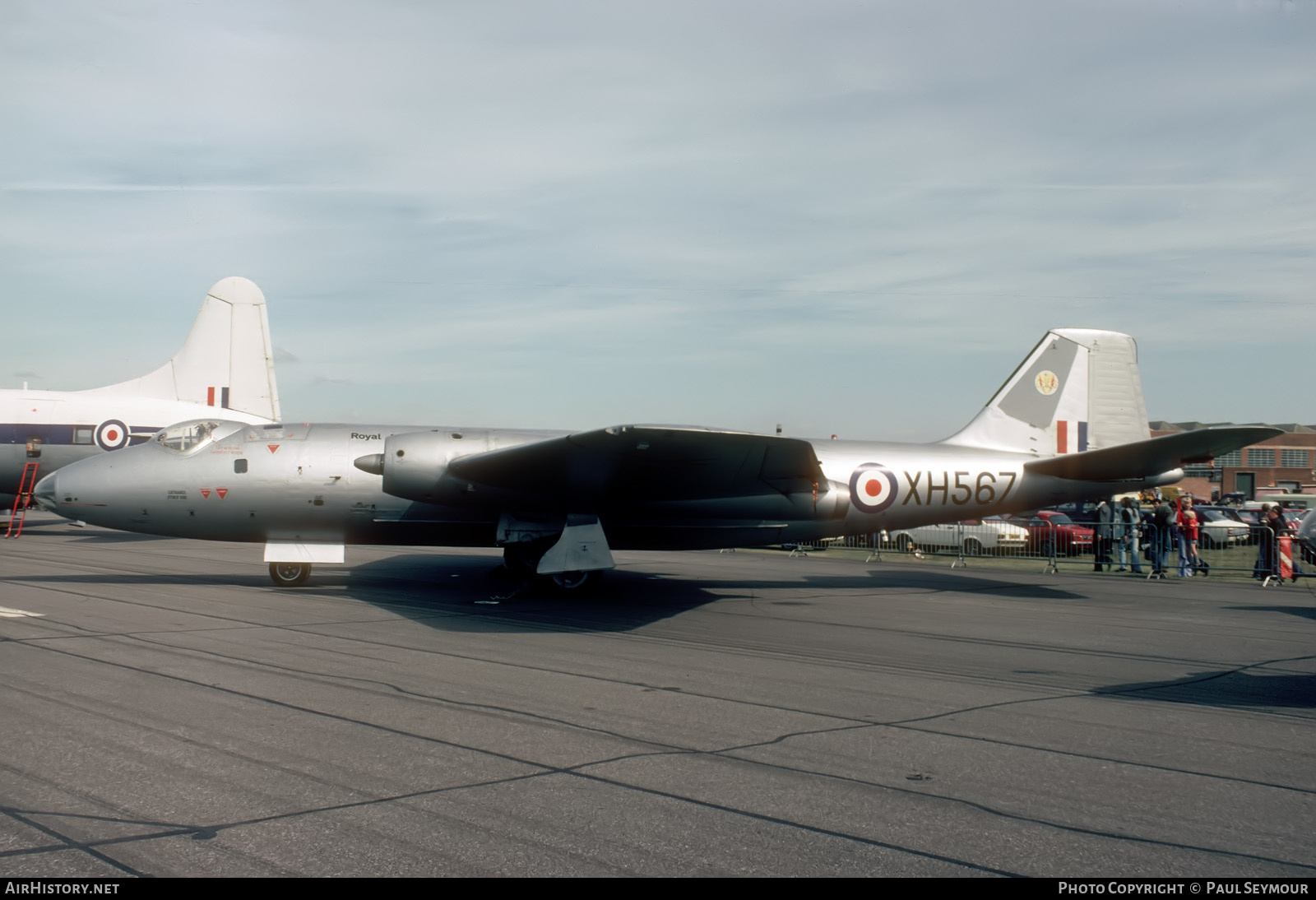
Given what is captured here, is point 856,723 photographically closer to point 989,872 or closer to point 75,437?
point 989,872

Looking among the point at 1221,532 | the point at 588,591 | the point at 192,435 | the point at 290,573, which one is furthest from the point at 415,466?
the point at 1221,532

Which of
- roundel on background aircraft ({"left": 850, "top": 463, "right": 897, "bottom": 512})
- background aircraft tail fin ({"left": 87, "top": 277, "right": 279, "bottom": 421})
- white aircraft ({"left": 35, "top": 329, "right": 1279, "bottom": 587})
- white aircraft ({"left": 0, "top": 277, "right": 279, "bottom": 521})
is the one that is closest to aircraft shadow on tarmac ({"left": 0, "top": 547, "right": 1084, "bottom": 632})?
white aircraft ({"left": 35, "top": 329, "right": 1279, "bottom": 587})

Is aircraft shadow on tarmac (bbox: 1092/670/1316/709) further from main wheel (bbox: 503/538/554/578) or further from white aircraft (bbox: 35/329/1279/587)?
main wheel (bbox: 503/538/554/578)

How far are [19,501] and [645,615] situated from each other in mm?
21883

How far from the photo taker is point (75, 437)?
29391 mm

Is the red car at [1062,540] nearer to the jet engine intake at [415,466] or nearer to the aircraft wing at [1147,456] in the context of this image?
the aircraft wing at [1147,456]

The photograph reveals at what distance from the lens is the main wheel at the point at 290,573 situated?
17.3 meters

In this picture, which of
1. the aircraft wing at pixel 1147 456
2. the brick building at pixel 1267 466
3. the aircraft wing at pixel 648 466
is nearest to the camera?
the aircraft wing at pixel 648 466

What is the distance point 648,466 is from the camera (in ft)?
49.6

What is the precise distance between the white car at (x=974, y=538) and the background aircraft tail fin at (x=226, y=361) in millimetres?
22453

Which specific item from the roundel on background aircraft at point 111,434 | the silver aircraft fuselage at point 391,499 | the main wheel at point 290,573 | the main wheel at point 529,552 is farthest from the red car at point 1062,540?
the roundel on background aircraft at point 111,434

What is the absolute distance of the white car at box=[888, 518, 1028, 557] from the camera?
29219 millimetres

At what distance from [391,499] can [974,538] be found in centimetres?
1962

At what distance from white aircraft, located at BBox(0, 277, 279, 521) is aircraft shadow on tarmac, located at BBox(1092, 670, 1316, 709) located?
79.3 feet
